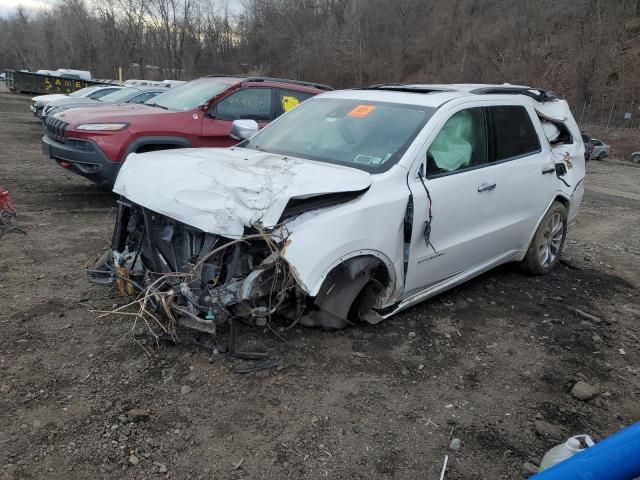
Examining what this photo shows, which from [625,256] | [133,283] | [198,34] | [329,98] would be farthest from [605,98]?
[198,34]

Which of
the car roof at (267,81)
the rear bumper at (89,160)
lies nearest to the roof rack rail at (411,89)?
the car roof at (267,81)

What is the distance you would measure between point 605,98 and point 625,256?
30469mm

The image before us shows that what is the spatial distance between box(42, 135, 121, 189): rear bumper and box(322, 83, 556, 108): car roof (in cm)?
293

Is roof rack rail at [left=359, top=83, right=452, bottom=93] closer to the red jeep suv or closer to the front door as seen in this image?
the front door

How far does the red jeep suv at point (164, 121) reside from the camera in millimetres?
6234

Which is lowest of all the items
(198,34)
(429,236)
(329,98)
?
(429,236)

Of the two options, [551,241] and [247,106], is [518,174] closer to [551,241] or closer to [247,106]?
[551,241]

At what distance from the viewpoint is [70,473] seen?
2408 millimetres

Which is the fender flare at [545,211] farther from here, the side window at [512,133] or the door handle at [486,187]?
the door handle at [486,187]

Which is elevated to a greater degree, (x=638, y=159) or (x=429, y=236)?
(x=429, y=236)

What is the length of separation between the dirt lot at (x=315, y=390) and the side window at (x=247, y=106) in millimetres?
2940

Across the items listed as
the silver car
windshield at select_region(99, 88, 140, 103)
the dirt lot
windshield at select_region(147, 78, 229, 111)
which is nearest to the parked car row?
the dirt lot

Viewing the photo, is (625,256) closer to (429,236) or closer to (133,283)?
(429,236)

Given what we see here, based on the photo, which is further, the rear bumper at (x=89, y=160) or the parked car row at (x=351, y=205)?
the rear bumper at (x=89, y=160)
